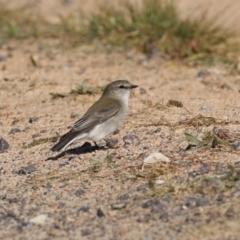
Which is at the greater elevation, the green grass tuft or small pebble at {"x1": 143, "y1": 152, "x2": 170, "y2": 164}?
small pebble at {"x1": 143, "y1": 152, "x2": 170, "y2": 164}

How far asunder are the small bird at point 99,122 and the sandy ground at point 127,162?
143 millimetres

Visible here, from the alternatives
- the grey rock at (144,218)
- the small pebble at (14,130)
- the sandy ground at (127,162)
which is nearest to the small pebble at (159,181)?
the sandy ground at (127,162)

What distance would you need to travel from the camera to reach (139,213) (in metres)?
5.83

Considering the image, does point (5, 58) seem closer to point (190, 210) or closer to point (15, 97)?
point (15, 97)

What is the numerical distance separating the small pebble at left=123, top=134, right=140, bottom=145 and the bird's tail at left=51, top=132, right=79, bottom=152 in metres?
0.47

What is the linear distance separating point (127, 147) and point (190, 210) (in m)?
1.83

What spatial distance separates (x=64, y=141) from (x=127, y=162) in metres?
0.72

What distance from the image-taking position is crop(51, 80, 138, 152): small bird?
754cm

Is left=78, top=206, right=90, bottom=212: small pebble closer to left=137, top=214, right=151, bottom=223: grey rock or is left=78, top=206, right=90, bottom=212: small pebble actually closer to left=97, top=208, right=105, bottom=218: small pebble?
left=97, top=208, right=105, bottom=218: small pebble

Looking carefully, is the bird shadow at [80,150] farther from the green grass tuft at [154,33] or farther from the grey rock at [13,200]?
the green grass tuft at [154,33]

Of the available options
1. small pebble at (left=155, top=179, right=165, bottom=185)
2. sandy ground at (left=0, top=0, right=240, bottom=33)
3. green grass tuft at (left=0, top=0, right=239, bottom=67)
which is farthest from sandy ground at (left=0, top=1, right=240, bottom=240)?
sandy ground at (left=0, top=0, right=240, bottom=33)

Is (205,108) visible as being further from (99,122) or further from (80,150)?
(80,150)

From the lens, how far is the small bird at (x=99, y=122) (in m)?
7.54

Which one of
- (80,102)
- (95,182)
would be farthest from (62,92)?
(95,182)
